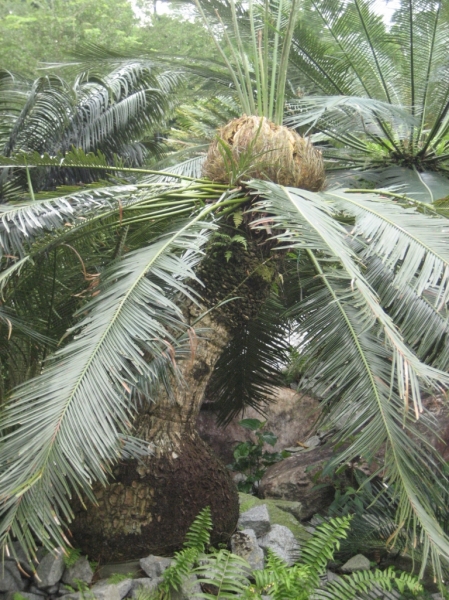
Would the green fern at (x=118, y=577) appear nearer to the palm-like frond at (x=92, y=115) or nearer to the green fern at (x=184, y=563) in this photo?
the green fern at (x=184, y=563)

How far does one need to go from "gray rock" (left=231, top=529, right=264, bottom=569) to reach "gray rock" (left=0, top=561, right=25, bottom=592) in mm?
1002

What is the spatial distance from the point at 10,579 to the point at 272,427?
328cm

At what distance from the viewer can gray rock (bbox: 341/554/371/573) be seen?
326cm

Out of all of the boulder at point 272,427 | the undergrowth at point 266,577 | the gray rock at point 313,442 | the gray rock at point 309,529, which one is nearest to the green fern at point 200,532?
the undergrowth at point 266,577

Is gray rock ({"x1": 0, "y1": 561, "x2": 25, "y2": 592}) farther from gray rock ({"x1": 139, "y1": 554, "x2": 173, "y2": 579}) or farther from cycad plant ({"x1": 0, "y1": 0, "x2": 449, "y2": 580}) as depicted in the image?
gray rock ({"x1": 139, "y1": 554, "x2": 173, "y2": 579})

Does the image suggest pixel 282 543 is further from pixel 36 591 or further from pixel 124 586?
pixel 36 591

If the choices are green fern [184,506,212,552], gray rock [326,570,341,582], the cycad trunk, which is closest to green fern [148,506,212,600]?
green fern [184,506,212,552]

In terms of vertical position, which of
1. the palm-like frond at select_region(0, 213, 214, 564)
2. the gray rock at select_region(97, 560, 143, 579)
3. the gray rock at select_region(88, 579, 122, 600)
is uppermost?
the palm-like frond at select_region(0, 213, 214, 564)

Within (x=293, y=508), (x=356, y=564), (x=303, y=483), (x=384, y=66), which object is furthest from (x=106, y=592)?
(x=384, y=66)

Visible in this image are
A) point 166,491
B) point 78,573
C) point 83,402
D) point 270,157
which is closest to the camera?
point 83,402

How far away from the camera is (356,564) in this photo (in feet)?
10.7

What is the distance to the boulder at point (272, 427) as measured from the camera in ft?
18.3

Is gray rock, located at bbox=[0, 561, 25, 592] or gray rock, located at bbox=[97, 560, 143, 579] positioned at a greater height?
gray rock, located at bbox=[0, 561, 25, 592]

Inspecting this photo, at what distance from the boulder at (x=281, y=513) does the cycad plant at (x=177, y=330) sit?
1.70ft
